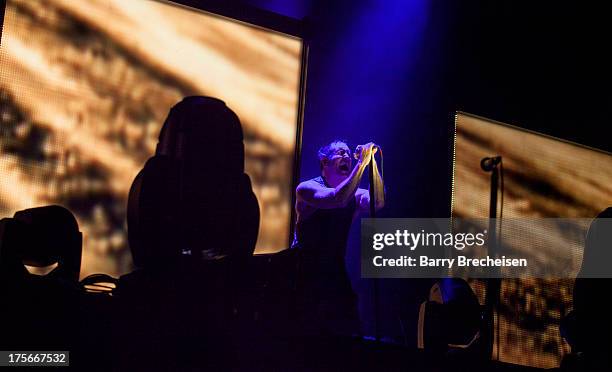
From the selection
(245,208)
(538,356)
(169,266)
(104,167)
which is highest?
(104,167)

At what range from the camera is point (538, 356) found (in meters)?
4.09

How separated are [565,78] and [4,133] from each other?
141 inches

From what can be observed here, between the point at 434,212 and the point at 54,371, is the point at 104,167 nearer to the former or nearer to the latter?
the point at 434,212

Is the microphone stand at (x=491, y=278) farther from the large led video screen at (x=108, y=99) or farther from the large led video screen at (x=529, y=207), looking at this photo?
the large led video screen at (x=108, y=99)

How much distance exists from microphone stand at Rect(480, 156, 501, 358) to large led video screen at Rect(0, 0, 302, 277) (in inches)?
49.0

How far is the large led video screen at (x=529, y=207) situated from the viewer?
401 cm

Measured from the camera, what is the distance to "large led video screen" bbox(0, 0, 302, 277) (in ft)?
9.71

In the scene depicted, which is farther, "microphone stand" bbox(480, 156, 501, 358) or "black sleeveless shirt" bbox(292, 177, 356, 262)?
"black sleeveless shirt" bbox(292, 177, 356, 262)

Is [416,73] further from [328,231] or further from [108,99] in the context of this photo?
→ [108,99]

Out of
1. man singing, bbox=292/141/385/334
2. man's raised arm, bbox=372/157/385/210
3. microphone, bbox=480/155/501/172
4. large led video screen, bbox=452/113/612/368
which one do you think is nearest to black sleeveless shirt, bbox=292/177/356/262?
man singing, bbox=292/141/385/334

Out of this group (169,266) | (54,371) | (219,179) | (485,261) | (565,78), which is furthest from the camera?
(565,78)

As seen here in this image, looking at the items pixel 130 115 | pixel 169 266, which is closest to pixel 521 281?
pixel 130 115

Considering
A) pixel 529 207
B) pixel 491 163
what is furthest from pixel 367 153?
pixel 529 207

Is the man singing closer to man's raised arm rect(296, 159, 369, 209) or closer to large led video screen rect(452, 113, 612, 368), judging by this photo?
man's raised arm rect(296, 159, 369, 209)
